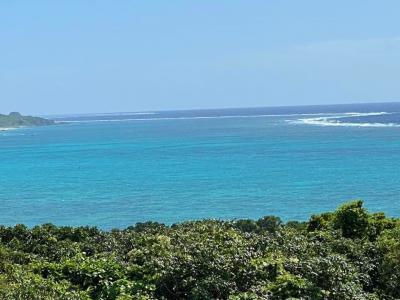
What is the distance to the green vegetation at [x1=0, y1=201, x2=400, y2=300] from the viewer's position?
14695mm

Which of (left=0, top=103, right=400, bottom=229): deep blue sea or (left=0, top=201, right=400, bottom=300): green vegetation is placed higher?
(left=0, top=201, right=400, bottom=300): green vegetation

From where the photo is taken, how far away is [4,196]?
199ft

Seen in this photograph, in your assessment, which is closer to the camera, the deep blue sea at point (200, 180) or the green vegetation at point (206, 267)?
the green vegetation at point (206, 267)

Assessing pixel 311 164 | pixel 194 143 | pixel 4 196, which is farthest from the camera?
pixel 194 143

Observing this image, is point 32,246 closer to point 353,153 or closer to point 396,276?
point 396,276

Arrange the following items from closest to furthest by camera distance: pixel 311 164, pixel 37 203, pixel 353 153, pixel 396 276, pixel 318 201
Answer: pixel 396 276, pixel 318 201, pixel 37 203, pixel 311 164, pixel 353 153

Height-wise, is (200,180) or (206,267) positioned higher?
(206,267)

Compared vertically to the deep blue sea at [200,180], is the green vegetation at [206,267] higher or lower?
higher

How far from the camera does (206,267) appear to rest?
15.5m

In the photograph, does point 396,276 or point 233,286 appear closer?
point 233,286

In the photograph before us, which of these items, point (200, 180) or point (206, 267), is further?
point (200, 180)

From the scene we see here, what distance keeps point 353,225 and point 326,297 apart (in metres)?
9.28

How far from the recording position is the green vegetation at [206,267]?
14695 mm

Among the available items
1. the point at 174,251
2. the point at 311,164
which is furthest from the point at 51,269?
the point at 311,164
